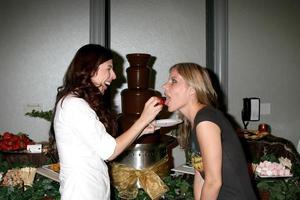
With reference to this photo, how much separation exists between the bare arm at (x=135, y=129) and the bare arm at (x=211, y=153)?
0.22 meters

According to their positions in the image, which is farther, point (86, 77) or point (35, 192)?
point (35, 192)

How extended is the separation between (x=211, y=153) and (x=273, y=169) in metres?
0.81

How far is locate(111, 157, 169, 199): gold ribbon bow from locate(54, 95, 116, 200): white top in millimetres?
440

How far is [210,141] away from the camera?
124 centimetres

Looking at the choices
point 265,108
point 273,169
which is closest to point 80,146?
point 273,169

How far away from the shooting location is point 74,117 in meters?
1.26

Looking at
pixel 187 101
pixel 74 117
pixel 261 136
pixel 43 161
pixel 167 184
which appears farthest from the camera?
pixel 261 136

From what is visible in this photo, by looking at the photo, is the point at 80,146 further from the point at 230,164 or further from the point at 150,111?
the point at 230,164

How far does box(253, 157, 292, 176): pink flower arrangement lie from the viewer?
186 centimetres

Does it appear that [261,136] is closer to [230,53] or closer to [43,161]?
[230,53]

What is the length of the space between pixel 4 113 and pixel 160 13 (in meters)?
1.71

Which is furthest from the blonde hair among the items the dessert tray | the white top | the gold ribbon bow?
the dessert tray

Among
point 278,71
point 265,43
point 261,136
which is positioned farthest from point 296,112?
point 261,136

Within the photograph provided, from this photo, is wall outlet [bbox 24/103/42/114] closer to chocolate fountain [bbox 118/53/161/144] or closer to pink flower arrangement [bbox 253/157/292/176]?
chocolate fountain [bbox 118/53/161/144]
